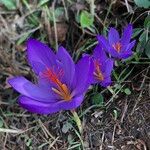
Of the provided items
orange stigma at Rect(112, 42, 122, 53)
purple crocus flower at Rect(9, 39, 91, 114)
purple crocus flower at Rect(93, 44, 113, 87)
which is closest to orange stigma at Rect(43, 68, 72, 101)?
purple crocus flower at Rect(9, 39, 91, 114)

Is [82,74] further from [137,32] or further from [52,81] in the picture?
[137,32]

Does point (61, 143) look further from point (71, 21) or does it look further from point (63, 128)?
point (71, 21)

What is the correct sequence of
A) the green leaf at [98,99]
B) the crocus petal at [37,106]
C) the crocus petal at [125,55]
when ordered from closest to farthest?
the crocus petal at [37,106] < the crocus petal at [125,55] < the green leaf at [98,99]

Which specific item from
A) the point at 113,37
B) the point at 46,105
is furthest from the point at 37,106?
the point at 113,37

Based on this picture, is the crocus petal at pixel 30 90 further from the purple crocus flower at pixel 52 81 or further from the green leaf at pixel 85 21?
the green leaf at pixel 85 21

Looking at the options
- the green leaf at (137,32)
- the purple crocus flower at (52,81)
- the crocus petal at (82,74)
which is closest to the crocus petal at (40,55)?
the purple crocus flower at (52,81)

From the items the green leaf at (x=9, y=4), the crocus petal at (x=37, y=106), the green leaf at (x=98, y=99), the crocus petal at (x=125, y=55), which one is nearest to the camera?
the crocus petal at (x=37, y=106)
